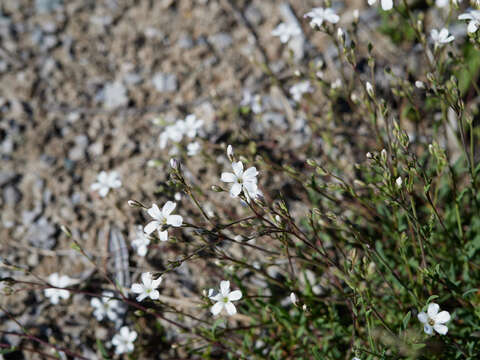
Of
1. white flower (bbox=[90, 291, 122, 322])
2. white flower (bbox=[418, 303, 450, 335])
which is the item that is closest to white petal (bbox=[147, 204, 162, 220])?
white flower (bbox=[90, 291, 122, 322])

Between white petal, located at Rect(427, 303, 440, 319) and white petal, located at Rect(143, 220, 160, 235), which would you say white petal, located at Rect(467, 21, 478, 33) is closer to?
white petal, located at Rect(427, 303, 440, 319)

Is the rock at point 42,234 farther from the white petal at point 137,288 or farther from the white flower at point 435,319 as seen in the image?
the white flower at point 435,319

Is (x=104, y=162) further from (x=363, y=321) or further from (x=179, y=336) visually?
(x=363, y=321)

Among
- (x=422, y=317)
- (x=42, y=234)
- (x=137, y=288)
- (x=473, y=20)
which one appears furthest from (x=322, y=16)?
(x=42, y=234)

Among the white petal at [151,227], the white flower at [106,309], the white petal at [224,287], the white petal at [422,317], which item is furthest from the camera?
the white flower at [106,309]

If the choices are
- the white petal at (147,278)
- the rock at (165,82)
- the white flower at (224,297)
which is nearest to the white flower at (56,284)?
the white petal at (147,278)

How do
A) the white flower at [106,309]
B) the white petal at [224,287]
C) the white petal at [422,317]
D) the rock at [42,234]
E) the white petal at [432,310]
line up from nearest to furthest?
the white petal at [422,317], the white petal at [432,310], the white petal at [224,287], the white flower at [106,309], the rock at [42,234]

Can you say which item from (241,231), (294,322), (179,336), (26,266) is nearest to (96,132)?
(26,266)
